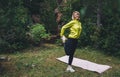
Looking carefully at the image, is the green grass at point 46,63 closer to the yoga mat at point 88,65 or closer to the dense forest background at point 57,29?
the yoga mat at point 88,65

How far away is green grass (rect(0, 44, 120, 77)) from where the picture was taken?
9.46 meters

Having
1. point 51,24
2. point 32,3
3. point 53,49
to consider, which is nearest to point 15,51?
point 53,49

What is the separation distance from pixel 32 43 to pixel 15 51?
1.11 m

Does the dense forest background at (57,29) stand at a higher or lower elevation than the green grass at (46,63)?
higher

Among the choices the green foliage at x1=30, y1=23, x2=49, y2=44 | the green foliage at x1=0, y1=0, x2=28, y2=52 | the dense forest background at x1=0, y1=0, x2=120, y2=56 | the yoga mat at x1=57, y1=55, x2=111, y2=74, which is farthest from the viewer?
the green foliage at x1=30, y1=23, x2=49, y2=44

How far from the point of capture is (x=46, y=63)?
10.4 m

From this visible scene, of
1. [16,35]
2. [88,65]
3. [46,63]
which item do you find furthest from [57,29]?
[88,65]

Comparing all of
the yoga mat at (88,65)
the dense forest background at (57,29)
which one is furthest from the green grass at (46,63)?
the dense forest background at (57,29)

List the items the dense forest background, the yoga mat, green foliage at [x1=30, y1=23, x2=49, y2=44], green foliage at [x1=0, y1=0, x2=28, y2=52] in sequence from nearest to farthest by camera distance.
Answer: the yoga mat
green foliage at [x1=0, y1=0, x2=28, y2=52]
the dense forest background
green foliage at [x1=30, y1=23, x2=49, y2=44]

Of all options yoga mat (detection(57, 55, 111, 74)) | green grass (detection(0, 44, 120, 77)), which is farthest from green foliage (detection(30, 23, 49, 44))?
yoga mat (detection(57, 55, 111, 74))

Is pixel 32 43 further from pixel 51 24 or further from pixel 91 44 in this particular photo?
pixel 91 44

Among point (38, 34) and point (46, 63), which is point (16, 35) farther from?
point (46, 63)

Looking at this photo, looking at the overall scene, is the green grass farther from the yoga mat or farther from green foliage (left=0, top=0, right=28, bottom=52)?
green foliage (left=0, top=0, right=28, bottom=52)

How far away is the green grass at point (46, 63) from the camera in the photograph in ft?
31.0
